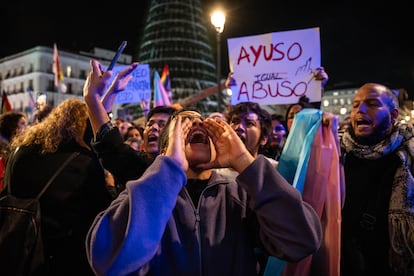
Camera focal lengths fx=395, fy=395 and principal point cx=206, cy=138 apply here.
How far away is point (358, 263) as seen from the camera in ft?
9.88

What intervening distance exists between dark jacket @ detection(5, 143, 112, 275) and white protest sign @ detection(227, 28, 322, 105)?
11.2ft

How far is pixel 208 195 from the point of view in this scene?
6.95ft

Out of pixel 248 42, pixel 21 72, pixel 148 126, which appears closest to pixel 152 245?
pixel 148 126

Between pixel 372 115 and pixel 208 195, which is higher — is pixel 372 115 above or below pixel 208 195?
above

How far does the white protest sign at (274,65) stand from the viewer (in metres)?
5.87

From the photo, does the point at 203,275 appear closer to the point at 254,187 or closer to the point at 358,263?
the point at 254,187

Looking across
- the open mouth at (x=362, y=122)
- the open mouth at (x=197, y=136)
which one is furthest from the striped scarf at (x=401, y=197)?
the open mouth at (x=197, y=136)

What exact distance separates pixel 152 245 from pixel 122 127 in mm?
6360

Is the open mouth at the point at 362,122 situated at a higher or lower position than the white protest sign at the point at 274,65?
lower

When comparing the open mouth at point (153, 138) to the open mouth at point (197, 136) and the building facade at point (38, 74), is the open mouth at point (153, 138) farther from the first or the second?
the building facade at point (38, 74)

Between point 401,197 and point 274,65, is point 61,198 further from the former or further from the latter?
point 274,65

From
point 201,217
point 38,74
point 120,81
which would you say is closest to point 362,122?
point 201,217

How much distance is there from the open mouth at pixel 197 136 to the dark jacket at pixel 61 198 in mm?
1452

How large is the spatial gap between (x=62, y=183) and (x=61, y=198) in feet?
0.39
